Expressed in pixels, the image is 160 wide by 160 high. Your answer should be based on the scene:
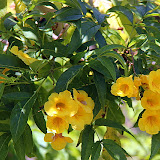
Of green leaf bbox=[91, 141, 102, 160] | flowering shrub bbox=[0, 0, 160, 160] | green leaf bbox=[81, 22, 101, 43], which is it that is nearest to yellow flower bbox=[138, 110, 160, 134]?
flowering shrub bbox=[0, 0, 160, 160]

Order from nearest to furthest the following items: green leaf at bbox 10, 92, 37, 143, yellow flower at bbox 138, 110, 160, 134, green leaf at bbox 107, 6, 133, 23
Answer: green leaf at bbox 10, 92, 37, 143 → yellow flower at bbox 138, 110, 160, 134 → green leaf at bbox 107, 6, 133, 23

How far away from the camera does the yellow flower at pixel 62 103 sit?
A: 0.56 m

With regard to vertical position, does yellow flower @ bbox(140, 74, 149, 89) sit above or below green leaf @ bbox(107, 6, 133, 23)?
below

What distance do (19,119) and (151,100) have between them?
33 centimetres

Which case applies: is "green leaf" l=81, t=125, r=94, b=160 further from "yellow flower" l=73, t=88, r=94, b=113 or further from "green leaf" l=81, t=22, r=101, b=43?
"green leaf" l=81, t=22, r=101, b=43

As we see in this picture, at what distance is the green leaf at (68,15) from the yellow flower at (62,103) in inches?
7.7

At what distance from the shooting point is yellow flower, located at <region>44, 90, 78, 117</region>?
1.83 feet

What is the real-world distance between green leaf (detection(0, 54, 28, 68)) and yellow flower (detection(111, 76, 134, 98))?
241mm

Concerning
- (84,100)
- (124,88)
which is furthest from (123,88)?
(84,100)

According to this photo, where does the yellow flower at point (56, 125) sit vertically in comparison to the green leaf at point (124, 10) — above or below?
below

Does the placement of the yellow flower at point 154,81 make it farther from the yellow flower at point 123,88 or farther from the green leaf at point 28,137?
the green leaf at point 28,137

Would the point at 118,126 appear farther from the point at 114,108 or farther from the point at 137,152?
the point at 137,152

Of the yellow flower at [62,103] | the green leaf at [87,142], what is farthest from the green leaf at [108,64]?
the green leaf at [87,142]

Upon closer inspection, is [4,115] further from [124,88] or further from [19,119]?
[124,88]
